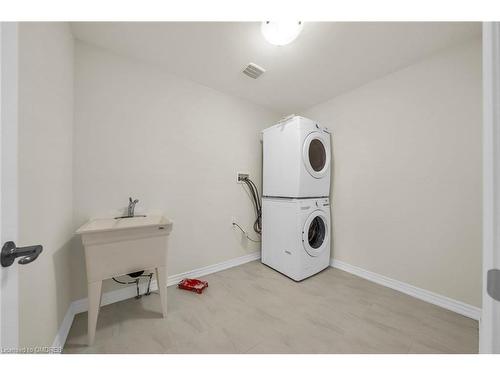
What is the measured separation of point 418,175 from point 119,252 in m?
2.53

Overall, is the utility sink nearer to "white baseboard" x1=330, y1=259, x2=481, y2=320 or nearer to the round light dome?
the round light dome

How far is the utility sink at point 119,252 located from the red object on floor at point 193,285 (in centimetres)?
34

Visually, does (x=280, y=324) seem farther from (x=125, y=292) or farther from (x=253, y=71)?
(x=253, y=71)

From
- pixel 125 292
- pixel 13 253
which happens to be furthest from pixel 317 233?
pixel 13 253

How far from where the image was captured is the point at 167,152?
1740 millimetres

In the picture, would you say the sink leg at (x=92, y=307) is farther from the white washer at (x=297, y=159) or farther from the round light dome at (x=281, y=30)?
the round light dome at (x=281, y=30)

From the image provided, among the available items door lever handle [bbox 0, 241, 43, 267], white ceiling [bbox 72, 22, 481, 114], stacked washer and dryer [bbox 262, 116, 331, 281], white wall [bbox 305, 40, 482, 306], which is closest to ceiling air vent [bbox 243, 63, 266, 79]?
white ceiling [bbox 72, 22, 481, 114]

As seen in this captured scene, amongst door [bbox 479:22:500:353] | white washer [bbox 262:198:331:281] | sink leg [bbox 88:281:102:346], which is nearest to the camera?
door [bbox 479:22:500:353]

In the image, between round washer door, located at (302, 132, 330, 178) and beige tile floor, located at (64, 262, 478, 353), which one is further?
round washer door, located at (302, 132, 330, 178)

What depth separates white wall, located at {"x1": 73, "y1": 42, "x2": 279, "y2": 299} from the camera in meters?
1.40

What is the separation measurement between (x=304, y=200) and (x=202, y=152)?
1.26 m

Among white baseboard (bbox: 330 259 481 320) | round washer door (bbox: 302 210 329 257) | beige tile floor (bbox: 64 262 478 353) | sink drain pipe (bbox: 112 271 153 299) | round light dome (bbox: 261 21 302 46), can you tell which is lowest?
beige tile floor (bbox: 64 262 478 353)

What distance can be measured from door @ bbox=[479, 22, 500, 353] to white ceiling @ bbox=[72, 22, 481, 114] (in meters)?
1.21
